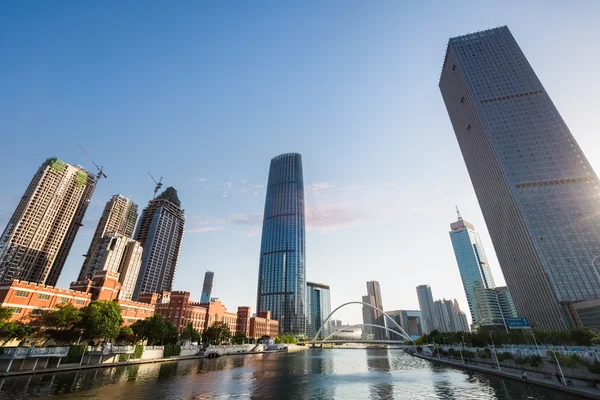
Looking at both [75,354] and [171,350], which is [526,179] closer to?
[171,350]

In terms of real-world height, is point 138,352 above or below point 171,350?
below

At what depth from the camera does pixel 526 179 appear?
4961 inches

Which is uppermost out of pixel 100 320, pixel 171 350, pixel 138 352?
pixel 100 320

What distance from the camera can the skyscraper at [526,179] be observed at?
11148 cm

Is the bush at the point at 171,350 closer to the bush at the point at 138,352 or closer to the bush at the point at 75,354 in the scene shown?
the bush at the point at 138,352

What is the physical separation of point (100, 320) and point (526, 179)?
535 ft

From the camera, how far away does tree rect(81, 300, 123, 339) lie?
68625mm

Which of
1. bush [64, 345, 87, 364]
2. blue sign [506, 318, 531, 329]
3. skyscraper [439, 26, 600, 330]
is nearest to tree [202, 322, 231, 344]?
bush [64, 345, 87, 364]

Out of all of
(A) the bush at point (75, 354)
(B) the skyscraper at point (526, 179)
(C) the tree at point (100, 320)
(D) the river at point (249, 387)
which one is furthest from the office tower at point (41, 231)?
(B) the skyscraper at point (526, 179)

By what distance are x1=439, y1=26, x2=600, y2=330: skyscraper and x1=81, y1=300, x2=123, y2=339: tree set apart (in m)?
146

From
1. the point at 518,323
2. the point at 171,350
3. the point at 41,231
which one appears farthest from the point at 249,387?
the point at 41,231

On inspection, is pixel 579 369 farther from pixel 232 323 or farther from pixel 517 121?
pixel 232 323

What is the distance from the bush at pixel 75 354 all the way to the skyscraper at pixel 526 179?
149 metres

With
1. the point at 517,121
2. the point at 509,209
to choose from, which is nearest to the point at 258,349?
the point at 509,209
